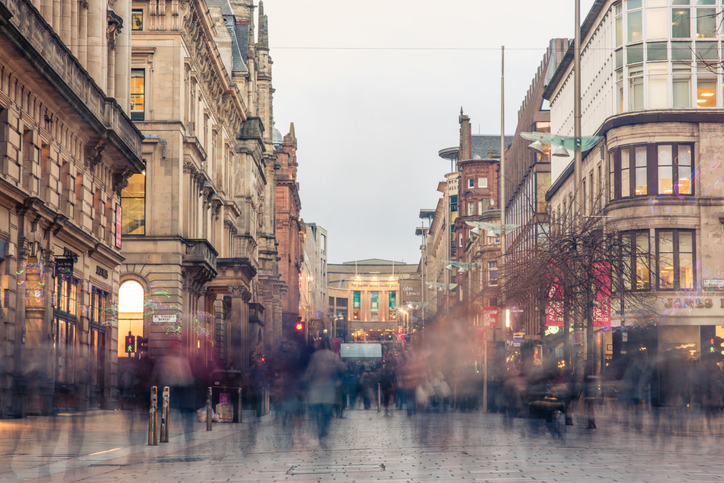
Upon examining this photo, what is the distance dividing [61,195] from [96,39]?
5.97 m

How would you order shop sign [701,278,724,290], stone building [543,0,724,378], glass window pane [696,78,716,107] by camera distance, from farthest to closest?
glass window pane [696,78,716,107] < stone building [543,0,724,378] < shop sign [701,278,724,290]

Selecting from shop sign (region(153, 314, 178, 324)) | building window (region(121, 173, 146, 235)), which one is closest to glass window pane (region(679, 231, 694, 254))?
shop sign (region(153, 314, 178, 324))

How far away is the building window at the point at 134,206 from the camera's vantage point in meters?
41.2

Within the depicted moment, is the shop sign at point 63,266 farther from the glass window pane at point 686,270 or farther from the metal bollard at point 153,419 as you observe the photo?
the glass window pane at point 686,270

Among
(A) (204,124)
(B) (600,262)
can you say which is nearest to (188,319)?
(A) (204,124)

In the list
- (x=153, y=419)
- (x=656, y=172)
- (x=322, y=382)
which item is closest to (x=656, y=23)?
(x=656, y=172)

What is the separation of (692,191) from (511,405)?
21.5 m

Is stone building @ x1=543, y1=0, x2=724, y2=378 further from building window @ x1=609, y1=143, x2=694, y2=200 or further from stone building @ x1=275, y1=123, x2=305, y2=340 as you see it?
stone building @ x1=275, y1=123, x2=305, y2=340

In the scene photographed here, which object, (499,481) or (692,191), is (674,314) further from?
(499,481)

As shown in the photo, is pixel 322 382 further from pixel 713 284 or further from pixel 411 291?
pixel 411 291

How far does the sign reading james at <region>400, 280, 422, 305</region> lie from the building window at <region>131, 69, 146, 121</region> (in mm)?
128470

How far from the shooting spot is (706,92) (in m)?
43.7

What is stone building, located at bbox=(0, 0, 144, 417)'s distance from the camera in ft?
71.3

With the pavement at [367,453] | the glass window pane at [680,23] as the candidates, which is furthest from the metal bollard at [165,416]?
the glass window pane at [680,23]
